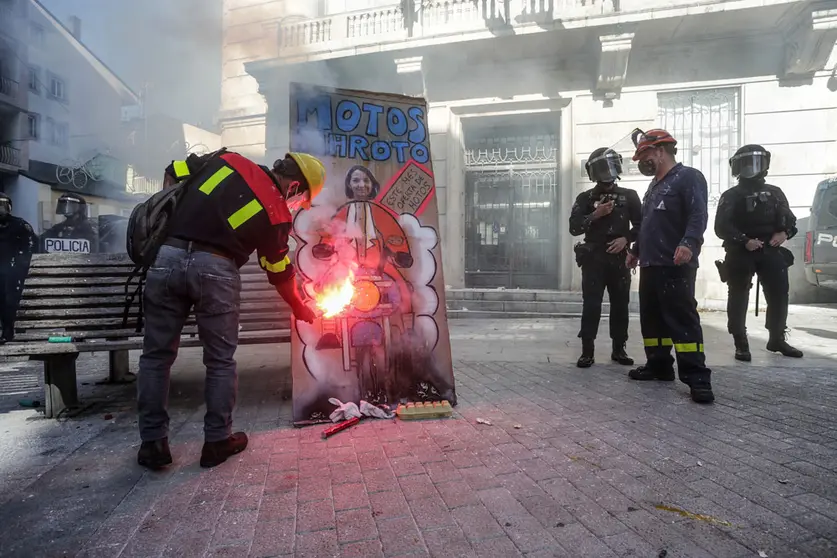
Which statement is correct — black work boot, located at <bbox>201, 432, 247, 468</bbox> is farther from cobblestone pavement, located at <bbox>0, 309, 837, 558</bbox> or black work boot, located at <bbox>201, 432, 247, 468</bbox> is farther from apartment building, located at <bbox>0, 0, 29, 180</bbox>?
apartment building, located at <bbox>0, 0, 29, 180</bbox>

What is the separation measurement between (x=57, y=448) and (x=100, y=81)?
703 cm

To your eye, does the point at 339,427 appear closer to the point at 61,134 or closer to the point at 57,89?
the point at 57,89

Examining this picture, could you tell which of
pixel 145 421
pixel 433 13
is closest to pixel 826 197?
pixel 433 13

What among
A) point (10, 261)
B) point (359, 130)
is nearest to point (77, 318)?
point (359, 130)

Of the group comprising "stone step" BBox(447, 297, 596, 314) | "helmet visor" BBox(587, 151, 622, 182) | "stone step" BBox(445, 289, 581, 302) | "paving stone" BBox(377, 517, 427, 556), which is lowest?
"paving stone" BBox(377, 517, 427, 556)

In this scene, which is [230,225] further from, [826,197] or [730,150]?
[730,150]

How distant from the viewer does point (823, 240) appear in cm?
759

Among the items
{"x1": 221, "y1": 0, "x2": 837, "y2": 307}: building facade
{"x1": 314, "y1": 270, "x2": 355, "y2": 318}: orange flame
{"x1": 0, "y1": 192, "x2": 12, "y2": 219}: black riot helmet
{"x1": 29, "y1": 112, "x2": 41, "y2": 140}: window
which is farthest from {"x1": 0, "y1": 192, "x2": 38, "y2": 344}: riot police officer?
{"x1": 314, "y1": 270, "x2": 355, "y2": 318}: orange flame

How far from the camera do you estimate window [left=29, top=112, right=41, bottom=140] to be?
25.9 feet

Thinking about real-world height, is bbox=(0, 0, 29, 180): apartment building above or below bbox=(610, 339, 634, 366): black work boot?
above

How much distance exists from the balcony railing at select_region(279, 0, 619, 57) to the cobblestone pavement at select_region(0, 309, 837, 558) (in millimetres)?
7896

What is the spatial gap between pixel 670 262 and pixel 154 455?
3.64m

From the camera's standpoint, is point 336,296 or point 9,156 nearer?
point 336,296

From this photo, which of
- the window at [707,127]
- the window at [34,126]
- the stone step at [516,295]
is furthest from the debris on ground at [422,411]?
the window at [707,127]
